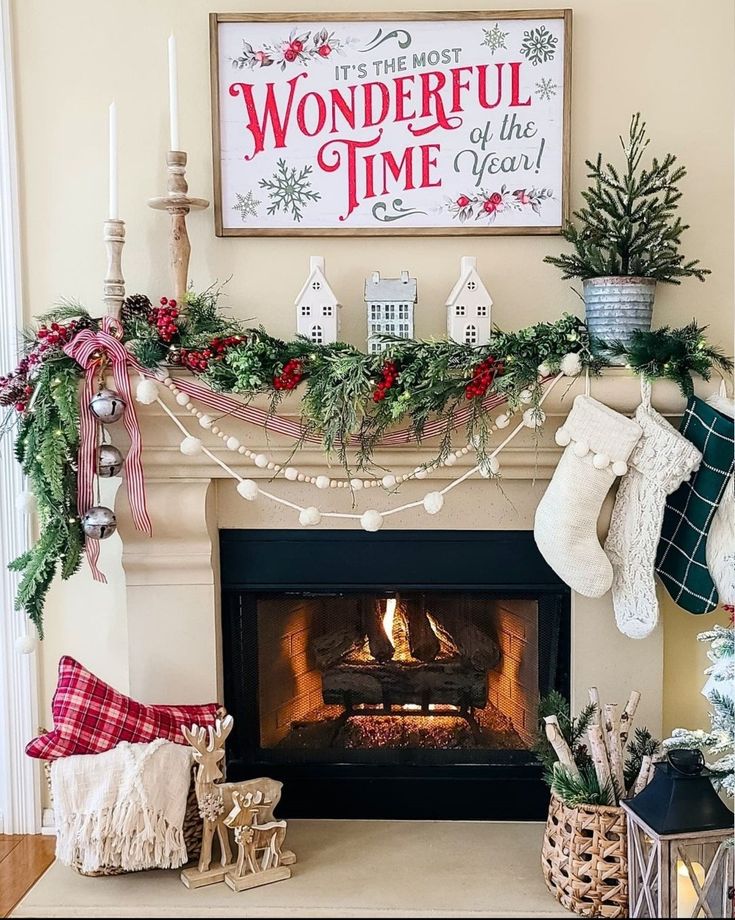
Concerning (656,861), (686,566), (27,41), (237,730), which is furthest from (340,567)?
(27,41)

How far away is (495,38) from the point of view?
2146mm

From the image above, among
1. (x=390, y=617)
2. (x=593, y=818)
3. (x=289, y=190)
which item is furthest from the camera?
(x=390, y=617)

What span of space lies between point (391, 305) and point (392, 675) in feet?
3.10

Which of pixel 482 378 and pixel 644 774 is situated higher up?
pixel 482 378

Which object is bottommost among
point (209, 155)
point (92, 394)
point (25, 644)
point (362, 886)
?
point (362, 886)

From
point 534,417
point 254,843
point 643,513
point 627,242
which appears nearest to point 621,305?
point 627,242

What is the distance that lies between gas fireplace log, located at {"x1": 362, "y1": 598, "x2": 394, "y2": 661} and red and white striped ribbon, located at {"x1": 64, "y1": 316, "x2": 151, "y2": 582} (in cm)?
68

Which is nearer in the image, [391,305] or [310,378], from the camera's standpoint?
[310,378]

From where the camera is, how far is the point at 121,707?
2027 millimetres

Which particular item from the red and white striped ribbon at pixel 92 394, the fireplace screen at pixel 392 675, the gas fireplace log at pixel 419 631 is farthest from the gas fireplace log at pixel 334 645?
the red and white striped ribbon at pixel 92 394

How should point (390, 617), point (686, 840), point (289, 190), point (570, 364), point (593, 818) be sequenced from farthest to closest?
point (390, 617) < point (289, 190) < point (570, 364) < point (593, 818) < point (686, 840)

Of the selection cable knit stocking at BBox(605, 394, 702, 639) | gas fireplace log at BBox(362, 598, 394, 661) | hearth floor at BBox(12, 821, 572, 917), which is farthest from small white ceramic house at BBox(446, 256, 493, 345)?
hearth floor at BBox(12, 821, 572, 917)

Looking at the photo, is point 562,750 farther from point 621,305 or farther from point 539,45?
point 539,45

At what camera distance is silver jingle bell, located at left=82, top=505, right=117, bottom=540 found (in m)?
1.98
